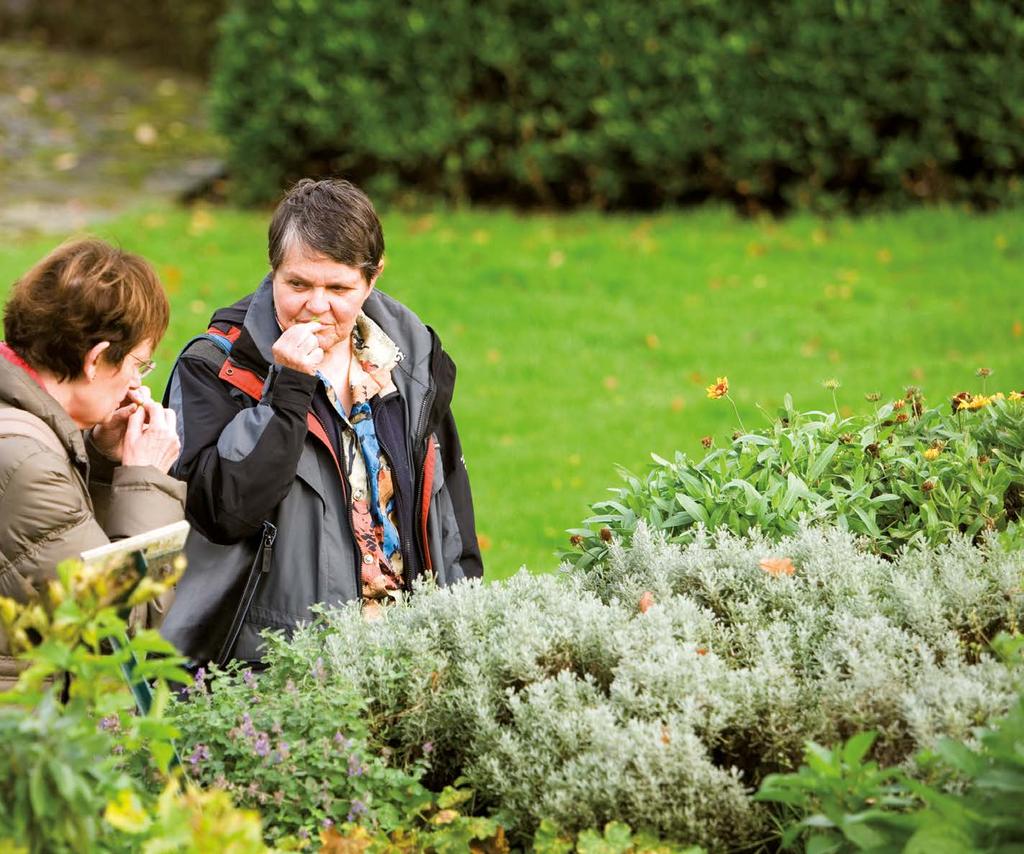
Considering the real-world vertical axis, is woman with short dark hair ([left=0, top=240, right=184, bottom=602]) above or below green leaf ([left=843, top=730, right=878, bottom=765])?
above

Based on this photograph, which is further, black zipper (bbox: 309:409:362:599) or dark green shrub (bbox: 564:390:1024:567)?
black zipper (bbox: 309:409:362:599)

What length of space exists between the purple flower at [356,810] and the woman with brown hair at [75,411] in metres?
0.81

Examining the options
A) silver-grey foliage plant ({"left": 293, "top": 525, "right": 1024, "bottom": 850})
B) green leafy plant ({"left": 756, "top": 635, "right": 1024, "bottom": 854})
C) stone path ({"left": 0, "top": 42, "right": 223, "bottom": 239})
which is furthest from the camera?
stone path ({"left": 0, "top": 42, "right": 223, "bottom": 239})

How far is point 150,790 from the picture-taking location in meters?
2.83

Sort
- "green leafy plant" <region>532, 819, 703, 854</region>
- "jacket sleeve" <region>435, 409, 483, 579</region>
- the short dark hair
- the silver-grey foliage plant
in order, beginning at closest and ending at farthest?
"green leafy plant" <region>532, 819, 703, 854</region>, the silver-grey foliage plant, the short dark hair, "jacket sleeve" <region>435, 409, 483, 579</region>

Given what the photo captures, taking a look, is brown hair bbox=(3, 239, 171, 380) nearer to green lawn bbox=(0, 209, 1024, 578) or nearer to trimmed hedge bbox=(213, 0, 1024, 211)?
green lawn bbox=(0, 209, 1024, 578)

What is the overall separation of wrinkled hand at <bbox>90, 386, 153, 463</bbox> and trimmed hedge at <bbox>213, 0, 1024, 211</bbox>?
21.4ft

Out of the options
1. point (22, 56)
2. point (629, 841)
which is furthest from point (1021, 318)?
point (22, 56)

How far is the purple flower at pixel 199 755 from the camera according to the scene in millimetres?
2828

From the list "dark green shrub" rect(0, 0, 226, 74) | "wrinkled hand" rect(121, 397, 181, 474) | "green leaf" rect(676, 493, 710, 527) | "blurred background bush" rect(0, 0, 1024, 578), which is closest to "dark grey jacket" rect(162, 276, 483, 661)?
"wrinkled hand" rect(121, 397, 181, 474)

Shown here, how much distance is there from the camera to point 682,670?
2906mm

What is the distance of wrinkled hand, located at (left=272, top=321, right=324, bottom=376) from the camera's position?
3607mm

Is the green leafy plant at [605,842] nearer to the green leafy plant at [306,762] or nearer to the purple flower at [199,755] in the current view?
the green leafy plant at [306,762]

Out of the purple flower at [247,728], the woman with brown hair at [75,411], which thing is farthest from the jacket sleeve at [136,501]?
the purple flower at [247,728]
